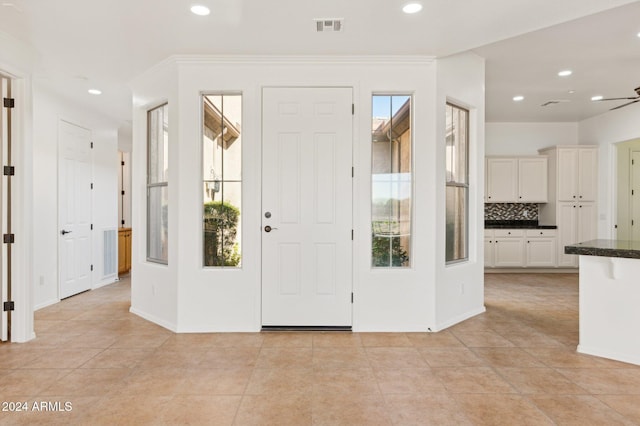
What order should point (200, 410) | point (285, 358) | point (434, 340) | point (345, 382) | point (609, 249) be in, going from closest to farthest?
point (200, 410), point (345, 382), point (609, 249), point (285, 358), point (434, 340)

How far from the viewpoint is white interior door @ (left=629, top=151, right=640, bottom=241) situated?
6949 mm

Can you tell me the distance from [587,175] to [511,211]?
138 cm

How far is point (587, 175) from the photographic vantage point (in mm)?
7008

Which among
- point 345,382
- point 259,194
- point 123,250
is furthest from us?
point 123,250

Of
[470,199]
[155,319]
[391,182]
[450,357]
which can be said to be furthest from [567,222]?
[155,319]

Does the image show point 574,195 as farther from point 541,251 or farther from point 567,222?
point 541,251

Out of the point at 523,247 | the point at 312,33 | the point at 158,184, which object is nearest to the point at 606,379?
the point at 312,33

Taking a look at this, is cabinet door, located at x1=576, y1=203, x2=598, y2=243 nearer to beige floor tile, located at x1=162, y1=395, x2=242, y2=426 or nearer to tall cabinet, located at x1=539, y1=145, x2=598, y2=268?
tall cabinet, located at x1=539, y1=145, x2=598, y2=268

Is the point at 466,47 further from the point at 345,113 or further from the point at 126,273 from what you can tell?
the point at 126,273

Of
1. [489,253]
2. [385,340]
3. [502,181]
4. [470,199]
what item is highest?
[502,181]

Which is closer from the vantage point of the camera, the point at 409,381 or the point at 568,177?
the point at 409,381

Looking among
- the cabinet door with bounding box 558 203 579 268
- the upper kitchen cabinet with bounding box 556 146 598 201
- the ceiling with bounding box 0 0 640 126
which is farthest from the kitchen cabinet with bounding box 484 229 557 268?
the ceiling with bounding box 0 0 640 126

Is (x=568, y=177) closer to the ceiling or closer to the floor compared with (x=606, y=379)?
closer to the ceiling

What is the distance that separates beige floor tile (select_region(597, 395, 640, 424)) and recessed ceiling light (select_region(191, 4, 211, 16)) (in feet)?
12.4
